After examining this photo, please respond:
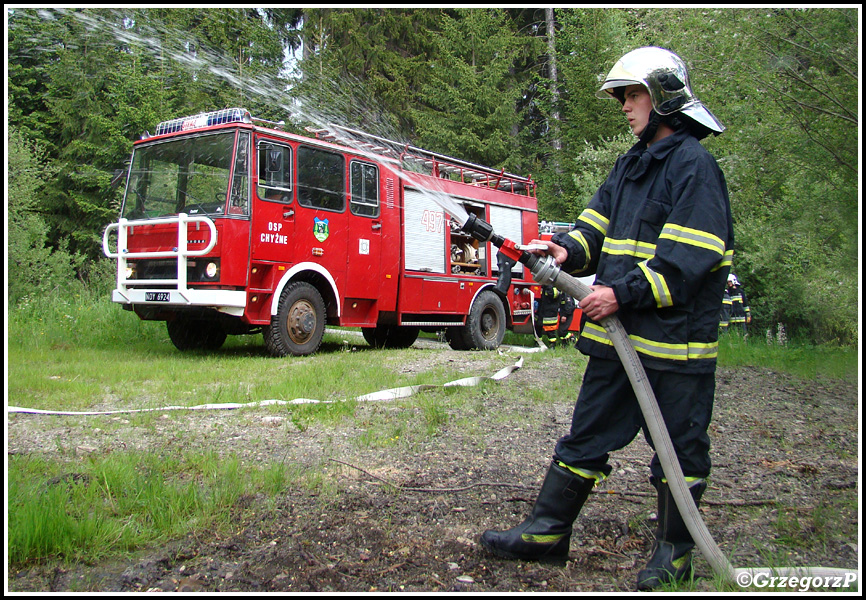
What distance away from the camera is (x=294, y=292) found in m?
9.08

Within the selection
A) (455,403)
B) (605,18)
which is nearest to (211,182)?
(455,403)

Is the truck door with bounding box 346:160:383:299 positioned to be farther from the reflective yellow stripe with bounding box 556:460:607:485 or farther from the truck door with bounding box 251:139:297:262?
the reflective yellow stripe with bounding box 556:460:607:485

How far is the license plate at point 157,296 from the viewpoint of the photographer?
8.30 meters

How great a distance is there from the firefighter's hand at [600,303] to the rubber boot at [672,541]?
70 cm

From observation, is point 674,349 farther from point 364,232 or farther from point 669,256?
point 364,232

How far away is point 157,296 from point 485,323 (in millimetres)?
6105

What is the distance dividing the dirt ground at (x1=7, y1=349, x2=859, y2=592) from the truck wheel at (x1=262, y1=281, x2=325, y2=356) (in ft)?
12.0

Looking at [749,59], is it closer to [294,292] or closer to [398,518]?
[294,292]

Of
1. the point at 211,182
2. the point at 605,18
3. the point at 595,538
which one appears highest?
the point at 605,18

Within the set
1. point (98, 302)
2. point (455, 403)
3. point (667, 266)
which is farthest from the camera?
point (98, 302)

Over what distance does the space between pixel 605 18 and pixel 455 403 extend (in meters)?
21.8

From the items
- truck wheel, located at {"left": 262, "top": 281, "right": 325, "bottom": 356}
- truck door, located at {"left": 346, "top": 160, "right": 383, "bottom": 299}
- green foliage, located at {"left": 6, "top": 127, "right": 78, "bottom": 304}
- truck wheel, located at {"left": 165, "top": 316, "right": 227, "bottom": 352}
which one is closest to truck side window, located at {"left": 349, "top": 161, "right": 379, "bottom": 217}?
truck door, located at {"left": 346, "top": 160, "right": 383, "bottom": 299}

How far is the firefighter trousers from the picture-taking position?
8.48 ft

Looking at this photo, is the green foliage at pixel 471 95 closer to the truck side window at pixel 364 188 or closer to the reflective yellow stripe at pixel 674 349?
Answer: the truck side window at pixel 364 188
